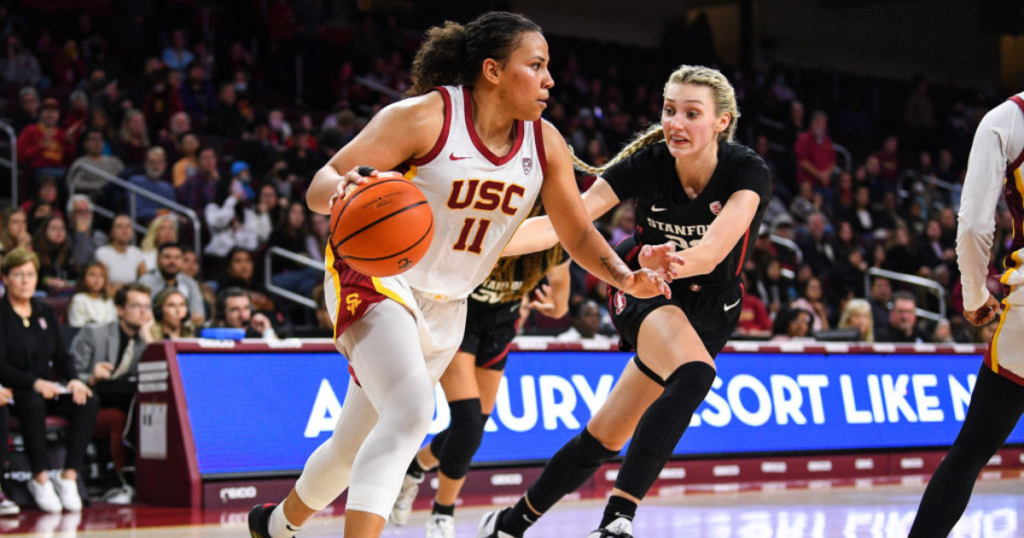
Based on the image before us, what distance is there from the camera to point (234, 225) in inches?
447

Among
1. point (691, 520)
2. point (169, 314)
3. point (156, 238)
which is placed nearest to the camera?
point (691, 520)

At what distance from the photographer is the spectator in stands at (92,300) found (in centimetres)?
864

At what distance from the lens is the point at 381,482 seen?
133 inches

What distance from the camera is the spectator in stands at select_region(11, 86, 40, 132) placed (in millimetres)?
11945

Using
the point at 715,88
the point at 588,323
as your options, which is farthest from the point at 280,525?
the point at 588,323

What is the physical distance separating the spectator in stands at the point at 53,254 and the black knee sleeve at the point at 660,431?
6.77 meters

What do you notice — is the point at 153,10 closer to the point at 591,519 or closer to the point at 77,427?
the point at 77,427

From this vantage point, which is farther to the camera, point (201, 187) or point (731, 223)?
point (201, 187)

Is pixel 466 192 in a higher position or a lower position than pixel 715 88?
lower

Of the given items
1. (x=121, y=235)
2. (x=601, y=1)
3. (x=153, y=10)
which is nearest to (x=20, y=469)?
(x=121, y=235)

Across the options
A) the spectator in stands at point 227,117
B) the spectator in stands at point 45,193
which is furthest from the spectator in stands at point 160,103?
the spectator in stands at point 45,193

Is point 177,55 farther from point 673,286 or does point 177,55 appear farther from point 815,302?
point 673,286

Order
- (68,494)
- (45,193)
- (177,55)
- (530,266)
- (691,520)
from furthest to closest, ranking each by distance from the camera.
Result: (177,55)
(45,193)
(68,494)
(691,520)
(530,266)

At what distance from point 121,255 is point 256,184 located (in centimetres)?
282
